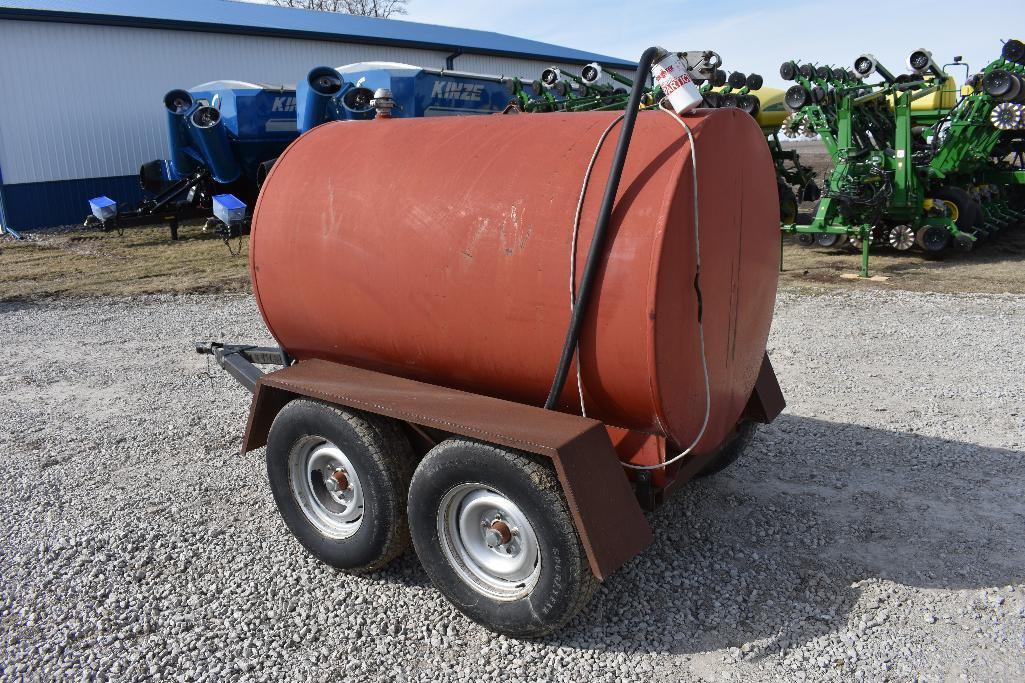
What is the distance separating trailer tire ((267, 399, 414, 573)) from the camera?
11.3 ft

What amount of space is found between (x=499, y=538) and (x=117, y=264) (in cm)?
1211

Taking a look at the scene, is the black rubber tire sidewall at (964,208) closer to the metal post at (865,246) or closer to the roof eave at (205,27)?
the metal post at (865,246)

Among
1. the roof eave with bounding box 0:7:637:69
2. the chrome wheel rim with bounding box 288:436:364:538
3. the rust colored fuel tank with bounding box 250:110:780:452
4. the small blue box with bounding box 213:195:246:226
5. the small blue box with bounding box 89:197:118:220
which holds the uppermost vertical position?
the roof eave with bounding box 0:7:637:69

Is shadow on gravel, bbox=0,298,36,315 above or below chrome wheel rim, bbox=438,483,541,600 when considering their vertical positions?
below

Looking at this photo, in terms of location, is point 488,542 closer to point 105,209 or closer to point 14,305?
point 14,305

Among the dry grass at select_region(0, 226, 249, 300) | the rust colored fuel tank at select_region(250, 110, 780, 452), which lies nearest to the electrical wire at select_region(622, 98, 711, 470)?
the rust colored fuel tank at select_region(250, 110, 780, 452)

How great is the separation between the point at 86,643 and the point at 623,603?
2.18 meters

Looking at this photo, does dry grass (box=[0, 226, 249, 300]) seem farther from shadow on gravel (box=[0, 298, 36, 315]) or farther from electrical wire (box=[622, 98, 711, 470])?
electrical wire (box=[622, 98, 711, 470])

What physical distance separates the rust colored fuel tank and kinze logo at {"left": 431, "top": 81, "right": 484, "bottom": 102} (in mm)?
12806

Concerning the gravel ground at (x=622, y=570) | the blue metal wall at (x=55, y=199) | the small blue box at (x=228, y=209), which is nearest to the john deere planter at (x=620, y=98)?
the small blue box at (x=228, y=209)

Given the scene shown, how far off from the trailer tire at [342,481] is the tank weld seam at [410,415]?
0.26 ft

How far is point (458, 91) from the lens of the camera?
16.7 meters

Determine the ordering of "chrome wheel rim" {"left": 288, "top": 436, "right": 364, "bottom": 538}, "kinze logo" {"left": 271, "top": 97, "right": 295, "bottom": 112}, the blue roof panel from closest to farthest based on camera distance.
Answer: "chrome wheel rim" {"left": 288, "top": 436, "right": 364, "bottom": 538}
"kinze logo" {"left": 271, "top": 97, "right": 295, "bottom": 112}
the blue roof panel

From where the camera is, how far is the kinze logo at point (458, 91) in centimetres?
1623
